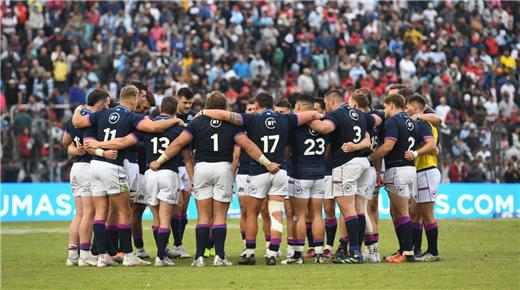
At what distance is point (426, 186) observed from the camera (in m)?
16.8

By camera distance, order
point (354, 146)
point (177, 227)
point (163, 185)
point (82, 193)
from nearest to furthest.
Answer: point (354, 146) → point (163, 185) → point (82, 193) → point (177, 227)

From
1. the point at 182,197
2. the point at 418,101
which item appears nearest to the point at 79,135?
the point at 182,197

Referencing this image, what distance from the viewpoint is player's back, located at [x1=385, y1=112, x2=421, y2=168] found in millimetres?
16250

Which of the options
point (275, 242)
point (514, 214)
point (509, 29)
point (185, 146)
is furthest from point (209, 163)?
point (509, 29)

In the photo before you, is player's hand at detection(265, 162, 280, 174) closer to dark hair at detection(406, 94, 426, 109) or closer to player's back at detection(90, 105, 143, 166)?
player's back at detection(90, 105, 143, 166)

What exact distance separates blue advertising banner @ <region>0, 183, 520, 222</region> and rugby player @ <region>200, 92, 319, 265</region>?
13507 millimetres

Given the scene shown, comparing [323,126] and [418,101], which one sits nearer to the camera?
[323,126]

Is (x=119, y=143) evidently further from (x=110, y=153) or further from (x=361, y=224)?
(x=361, y=224)

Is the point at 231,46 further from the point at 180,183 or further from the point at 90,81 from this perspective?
the point at 180,183

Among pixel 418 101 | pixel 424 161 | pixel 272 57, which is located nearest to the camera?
pixel 424 161

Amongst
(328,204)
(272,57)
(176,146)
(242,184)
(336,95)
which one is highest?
(272,57)

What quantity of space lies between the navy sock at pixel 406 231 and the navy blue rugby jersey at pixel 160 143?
355 centimetres

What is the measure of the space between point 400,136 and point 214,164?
2950 millimetres

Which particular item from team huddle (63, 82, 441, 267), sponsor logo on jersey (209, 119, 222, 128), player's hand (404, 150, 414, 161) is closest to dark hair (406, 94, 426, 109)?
team huddle (63, 82, 441, 267)
